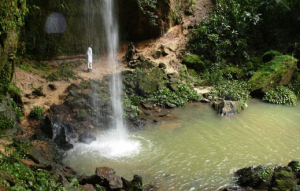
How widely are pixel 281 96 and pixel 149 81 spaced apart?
8.33m

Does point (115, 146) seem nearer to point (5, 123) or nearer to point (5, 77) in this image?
point (5, 123)

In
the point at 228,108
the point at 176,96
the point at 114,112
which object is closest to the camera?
the point at 114,112

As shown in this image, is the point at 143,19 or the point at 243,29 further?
the point at 243,29

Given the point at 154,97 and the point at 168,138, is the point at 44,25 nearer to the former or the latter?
the point at 154,97

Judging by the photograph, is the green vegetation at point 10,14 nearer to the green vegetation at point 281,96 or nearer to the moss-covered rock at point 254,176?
the moss-covered rock at point 254,176

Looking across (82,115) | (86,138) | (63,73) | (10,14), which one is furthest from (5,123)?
(63,73)

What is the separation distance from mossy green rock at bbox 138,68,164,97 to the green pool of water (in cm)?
309

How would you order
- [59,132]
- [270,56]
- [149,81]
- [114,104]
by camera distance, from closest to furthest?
1. [59,132]
2. [114,104]
3. [149,81]
4. [270,56]

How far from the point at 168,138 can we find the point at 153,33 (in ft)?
38.8

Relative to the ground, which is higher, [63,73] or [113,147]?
[63,73]

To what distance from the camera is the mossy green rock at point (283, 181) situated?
4.88 metres

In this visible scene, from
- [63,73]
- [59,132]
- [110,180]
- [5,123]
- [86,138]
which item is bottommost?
[110,180]

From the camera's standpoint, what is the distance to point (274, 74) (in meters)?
14.9

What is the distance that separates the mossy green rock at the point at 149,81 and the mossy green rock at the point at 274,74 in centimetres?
640
